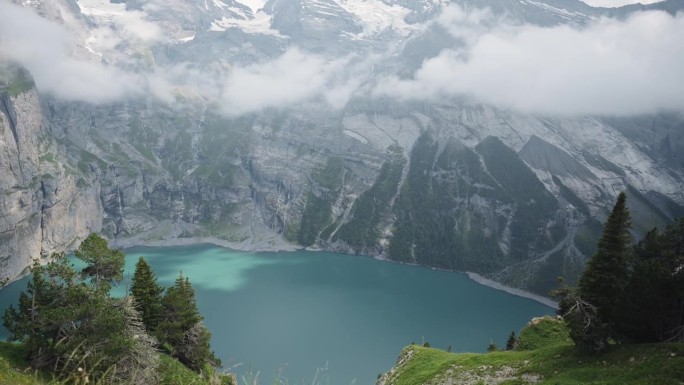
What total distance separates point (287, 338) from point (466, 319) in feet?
204

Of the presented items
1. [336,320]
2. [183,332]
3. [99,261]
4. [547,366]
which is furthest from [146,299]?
[336,320]

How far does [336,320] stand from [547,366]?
4712 inches

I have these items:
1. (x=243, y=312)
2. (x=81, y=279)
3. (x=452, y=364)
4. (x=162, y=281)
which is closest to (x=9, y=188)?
(x=162, y=281)

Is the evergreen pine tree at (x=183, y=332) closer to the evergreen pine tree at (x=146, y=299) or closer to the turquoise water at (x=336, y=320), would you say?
the evergreen pine tree at (x=146, y=299)

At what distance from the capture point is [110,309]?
2905 cm

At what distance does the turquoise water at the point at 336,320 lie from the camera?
11181 centimetres

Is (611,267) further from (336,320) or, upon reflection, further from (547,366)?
(336,320)

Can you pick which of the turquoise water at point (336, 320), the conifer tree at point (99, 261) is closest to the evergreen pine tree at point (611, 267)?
the conifer tree at point (99, 261)

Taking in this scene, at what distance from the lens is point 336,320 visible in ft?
472

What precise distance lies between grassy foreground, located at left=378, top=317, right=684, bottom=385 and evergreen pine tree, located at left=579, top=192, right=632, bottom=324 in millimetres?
2981

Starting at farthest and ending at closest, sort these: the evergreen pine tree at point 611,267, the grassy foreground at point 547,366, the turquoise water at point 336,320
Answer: the turquoise water at point 336,320 < the evergreen pine tree at point 611,267 < the grassy foreground at point 547,366

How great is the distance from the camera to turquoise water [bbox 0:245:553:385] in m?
112

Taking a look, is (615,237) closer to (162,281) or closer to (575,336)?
(575,336)

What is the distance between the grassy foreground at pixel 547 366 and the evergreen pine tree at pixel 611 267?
2981 millimetres
